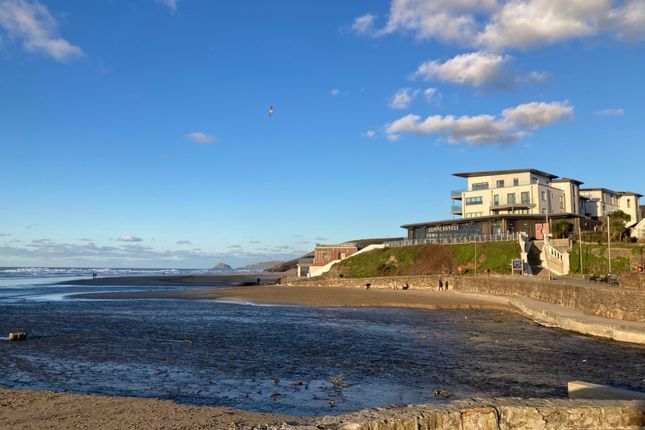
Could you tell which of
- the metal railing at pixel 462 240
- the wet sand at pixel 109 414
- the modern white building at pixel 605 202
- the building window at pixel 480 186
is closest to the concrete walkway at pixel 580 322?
the wet sand at pixel 109 414

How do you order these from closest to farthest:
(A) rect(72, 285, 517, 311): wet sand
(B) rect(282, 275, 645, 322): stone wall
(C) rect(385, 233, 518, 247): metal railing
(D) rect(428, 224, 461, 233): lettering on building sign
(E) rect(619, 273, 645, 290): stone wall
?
(B) rect(282, 275, 645, 322): stone wall → (E) rect(619, 273, 645, 290): stone wall → (A) rect(72, 285, 517, 311): wet sand → (C) rect(385, 233, 518, 247): metal railing → (D) rect(428, 224, 461, 233): lettering on building sign

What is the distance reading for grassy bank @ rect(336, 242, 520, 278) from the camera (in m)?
67.6

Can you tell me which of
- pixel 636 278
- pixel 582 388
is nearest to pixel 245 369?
pixel 582 388

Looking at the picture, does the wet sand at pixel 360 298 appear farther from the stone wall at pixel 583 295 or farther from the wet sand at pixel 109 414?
the wet sand at pixel 109 414

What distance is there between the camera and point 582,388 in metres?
11.6

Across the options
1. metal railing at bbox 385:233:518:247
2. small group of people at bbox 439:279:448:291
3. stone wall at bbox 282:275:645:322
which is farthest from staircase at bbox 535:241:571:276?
small group of people at bbox 439:279:448:291

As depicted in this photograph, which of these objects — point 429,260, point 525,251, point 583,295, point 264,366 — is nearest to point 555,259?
point 525,251

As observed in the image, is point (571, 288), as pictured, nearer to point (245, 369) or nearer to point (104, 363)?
point (245, 369)

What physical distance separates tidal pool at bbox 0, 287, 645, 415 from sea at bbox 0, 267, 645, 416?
0.15 feet

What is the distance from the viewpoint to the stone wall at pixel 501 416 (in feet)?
25.3

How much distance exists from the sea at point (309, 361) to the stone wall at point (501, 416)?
558cm

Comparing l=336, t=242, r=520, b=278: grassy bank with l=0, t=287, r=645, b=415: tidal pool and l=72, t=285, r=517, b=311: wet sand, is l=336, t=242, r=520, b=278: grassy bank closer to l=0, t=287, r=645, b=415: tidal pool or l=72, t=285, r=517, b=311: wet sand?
l=72, t=285, r=517, b=311: wet sand

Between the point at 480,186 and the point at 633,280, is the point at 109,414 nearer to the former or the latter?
the point at 633,280

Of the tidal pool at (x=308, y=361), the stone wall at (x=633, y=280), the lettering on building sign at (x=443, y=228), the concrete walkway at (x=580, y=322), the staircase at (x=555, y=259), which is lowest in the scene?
the tidal pool at (x=308, y=361)
